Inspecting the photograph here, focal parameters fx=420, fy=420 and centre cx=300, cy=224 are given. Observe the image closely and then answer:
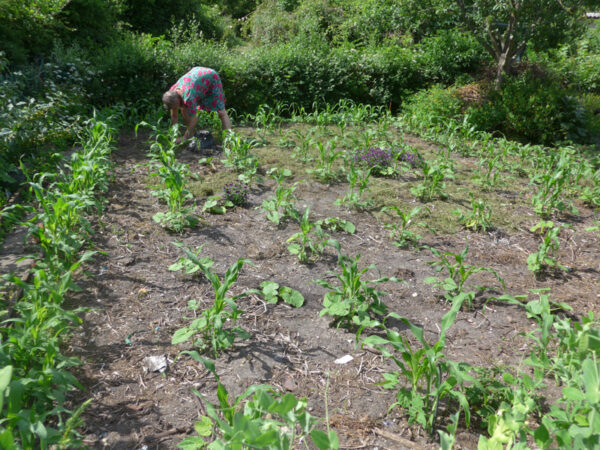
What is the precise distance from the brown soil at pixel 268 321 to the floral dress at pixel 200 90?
1.88 metres

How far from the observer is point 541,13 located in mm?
7328

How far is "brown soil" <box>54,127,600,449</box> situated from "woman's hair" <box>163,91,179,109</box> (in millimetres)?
1645

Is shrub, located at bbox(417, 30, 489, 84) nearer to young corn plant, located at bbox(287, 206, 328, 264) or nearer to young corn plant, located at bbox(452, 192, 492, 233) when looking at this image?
young corn plant, located at bbox(452, 192, 492, 233)

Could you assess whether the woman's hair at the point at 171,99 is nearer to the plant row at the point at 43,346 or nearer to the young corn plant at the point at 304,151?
the young corn plant at the point at 304,151

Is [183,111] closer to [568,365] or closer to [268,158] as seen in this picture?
[268,158]

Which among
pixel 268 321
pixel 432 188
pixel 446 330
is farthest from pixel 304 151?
pixel 446 330

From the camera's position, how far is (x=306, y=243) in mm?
3686

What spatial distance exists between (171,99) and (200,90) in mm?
499

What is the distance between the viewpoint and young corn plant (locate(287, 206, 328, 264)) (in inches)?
134

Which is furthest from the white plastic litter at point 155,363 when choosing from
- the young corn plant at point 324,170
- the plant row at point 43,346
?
the young corn plant at point 324,170

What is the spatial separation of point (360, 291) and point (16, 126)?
13.2 feet

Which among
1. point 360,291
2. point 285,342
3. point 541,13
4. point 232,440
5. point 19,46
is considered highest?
point 541,13

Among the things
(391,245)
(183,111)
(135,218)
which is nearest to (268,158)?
(183,111)

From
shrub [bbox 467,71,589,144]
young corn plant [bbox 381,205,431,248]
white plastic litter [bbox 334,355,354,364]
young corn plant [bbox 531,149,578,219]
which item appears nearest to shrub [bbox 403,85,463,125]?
shrub [bbox 467,71,589,144]
